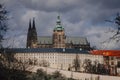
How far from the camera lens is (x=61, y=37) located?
655 feet

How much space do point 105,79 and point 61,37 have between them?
116612mm

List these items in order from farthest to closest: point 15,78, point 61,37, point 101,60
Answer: point 61,37 → point 101,60 → point 15,78

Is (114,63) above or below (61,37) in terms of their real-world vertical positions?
below

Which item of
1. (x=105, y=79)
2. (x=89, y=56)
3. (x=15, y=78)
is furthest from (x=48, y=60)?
(x=15, y=78)

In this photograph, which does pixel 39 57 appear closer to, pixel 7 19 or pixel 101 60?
pixel 101 60

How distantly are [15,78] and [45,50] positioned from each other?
15762cm

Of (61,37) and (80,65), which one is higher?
(61,37)

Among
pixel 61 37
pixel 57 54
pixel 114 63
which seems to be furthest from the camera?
pixel 61 37

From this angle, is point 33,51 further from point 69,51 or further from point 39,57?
point 69,51

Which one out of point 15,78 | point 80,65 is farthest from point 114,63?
point 15,78

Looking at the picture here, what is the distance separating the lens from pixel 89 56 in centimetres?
17750

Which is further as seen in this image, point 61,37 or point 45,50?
point 61,37

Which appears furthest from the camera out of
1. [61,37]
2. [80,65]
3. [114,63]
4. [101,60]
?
[61,37]

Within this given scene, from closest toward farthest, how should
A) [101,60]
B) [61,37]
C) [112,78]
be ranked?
[112,78], [101,60], [61,37]
